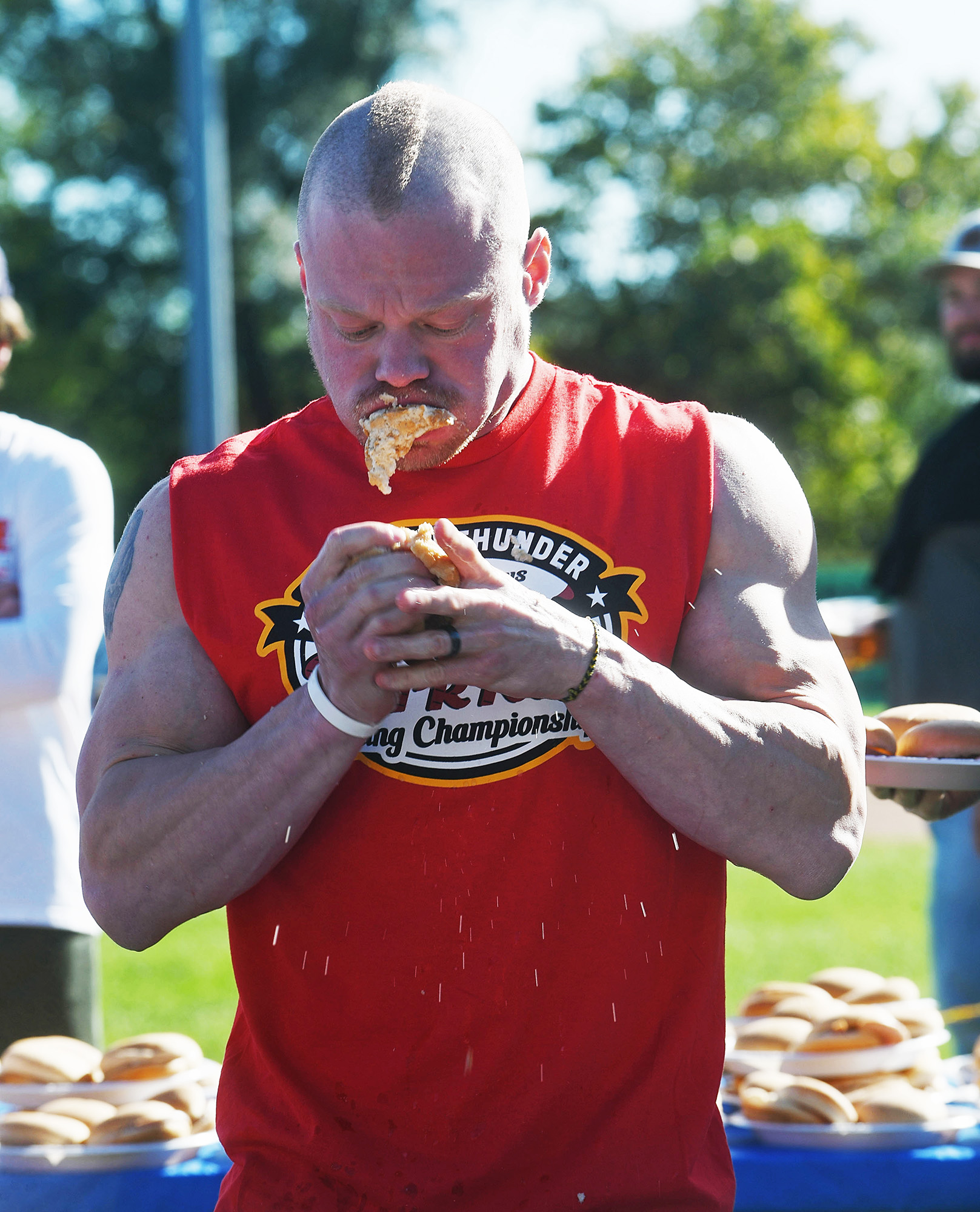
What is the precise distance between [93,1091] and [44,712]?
0.90 m

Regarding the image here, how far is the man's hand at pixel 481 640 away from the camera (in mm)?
1568

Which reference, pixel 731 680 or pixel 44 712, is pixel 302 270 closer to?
pixel 731 680

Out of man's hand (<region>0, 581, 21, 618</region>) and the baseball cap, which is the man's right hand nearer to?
man's hand (<region>0, 581, 21, 618</region>)

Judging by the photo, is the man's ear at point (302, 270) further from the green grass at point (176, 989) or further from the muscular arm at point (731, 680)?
the green grass at point (176, 989)

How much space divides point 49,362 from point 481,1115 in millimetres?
27632

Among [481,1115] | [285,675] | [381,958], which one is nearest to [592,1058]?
[481,1115]

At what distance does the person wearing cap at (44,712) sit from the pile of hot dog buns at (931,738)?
1.72 m

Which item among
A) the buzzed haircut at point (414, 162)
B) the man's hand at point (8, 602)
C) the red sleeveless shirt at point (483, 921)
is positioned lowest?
the red sleeveless shirt at point (483, 921)

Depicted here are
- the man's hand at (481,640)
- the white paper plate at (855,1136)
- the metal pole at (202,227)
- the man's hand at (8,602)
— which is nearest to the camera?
the man's hand at (481,640)

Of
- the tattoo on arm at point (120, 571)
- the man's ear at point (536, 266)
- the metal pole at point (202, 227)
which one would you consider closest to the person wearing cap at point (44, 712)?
the tattoo on arm at point (120, 571)

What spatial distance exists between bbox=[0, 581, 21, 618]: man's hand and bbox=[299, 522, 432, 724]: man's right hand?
1745 millimetres

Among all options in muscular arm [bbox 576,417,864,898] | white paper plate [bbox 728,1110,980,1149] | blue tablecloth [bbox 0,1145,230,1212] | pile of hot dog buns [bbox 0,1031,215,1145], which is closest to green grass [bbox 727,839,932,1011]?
white paper plate [bbox 728,1110,980,1149]

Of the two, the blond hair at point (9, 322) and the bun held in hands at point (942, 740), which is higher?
the blond hair at point (9, 322)

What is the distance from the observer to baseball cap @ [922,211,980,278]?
15.6 feet
